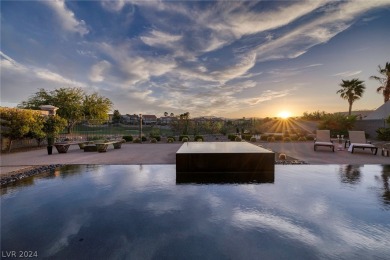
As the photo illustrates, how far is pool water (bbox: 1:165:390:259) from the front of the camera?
10.6ft

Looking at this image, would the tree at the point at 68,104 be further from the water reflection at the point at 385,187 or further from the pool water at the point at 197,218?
the water reflection at the point at 385,187

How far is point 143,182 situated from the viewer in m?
6.54

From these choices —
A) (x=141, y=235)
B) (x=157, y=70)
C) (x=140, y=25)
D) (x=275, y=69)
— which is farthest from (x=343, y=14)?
→ (x=141, y=235)

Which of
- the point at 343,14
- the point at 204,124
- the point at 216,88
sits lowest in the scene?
the point at 204,124

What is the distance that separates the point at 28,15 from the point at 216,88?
14.5 metres

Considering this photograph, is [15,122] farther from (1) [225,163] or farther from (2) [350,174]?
(2) [350,174]

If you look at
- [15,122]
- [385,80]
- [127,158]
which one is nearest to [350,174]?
[127,158]

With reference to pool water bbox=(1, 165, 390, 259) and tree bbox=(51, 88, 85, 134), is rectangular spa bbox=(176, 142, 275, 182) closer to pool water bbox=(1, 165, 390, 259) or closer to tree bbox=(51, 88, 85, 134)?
pool water bbox=(1, 165, 390, 259)

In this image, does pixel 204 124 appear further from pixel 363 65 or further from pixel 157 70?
pixel 363 65

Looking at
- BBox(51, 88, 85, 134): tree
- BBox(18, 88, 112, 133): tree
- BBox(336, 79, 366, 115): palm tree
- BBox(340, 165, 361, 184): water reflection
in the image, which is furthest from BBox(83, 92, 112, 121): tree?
BBox(336, 79, 366, 115): palm tree

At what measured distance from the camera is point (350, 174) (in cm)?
730

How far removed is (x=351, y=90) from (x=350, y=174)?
27.9 metres

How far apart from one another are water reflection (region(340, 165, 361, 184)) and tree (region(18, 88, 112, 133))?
28.2 meters

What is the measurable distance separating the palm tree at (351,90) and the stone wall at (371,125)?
8123 mm
